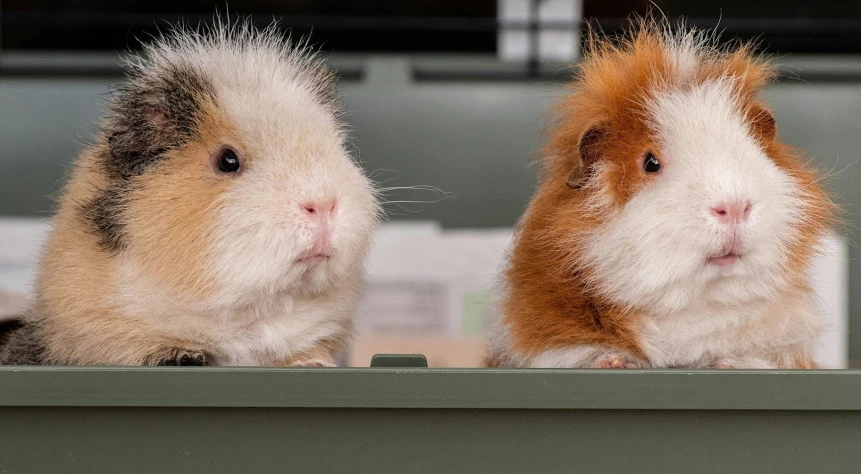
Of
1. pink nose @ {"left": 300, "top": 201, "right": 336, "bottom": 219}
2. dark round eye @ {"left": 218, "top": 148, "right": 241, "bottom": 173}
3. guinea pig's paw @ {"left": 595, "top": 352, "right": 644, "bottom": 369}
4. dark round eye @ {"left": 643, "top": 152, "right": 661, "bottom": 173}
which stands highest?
dark round eye @ {"left": 218, "top": 148, "right": 241, "bottom": 173}

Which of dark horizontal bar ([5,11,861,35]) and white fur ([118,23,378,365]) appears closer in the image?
white fur ([118,23,378,365])

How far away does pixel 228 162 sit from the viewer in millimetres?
1214

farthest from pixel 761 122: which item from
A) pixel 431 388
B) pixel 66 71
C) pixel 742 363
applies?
pixel 66 71

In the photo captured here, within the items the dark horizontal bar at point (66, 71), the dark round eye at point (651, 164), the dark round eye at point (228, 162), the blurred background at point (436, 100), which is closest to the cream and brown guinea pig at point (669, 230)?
the dark round eye at point (651, 164)

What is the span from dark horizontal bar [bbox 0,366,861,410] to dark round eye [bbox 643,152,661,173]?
33 cm

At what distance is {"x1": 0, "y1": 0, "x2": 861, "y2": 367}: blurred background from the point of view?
2.60 m

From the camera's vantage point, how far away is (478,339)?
2.52 m

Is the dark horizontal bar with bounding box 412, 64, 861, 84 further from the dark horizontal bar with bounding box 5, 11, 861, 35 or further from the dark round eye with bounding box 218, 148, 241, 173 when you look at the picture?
the dark round eye with bounding box 218, 148, 241, 173

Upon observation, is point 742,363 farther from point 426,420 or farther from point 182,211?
point 182,211

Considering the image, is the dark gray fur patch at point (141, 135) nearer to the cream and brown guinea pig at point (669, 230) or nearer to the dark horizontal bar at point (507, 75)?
the cream and brown guinea pig at point (669, 230)

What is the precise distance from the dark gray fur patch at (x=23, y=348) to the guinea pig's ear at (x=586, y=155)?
0.85 meters

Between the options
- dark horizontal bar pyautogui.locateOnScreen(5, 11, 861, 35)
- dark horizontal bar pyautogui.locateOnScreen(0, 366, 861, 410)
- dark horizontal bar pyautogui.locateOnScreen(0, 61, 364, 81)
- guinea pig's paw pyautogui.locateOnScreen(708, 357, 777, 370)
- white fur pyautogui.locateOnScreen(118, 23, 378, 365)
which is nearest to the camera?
dark horizontal bar pyautogui.locateOnScreen(0, 366, 861, 410)

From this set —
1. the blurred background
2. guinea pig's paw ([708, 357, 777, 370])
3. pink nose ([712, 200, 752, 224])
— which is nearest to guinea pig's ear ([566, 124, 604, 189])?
pink nose ([712, 200, 752, 224])

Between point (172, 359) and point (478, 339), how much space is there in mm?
1394
